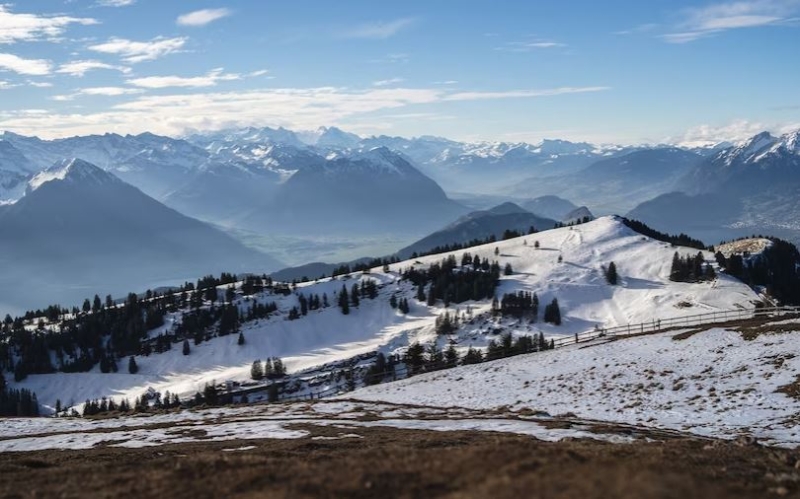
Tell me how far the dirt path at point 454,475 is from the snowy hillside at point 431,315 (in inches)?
4348

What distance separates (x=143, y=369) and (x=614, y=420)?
147 m

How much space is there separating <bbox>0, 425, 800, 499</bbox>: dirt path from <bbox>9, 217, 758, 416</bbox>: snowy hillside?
362ft

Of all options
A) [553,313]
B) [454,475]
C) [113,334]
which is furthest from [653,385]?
[113,334]

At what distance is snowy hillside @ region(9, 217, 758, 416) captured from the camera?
437 ft

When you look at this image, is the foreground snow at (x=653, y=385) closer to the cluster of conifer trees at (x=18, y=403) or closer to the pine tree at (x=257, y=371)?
the pine tree at (x=257, y=371)

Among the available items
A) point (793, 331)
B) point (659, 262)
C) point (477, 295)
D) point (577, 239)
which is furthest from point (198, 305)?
point (793, 331)

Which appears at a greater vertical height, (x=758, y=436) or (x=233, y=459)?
(x=233, y=459)

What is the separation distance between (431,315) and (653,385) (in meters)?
120

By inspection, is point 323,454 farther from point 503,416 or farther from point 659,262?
point 659,262

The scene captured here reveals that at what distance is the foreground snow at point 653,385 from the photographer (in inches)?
1275

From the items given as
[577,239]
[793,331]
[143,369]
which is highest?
[577,239]

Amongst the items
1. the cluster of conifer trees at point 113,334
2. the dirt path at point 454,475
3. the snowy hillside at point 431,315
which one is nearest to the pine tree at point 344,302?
the snowy hillside at point 431,315

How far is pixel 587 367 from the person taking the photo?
4881 cm

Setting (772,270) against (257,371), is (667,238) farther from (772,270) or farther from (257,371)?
(257,371)
